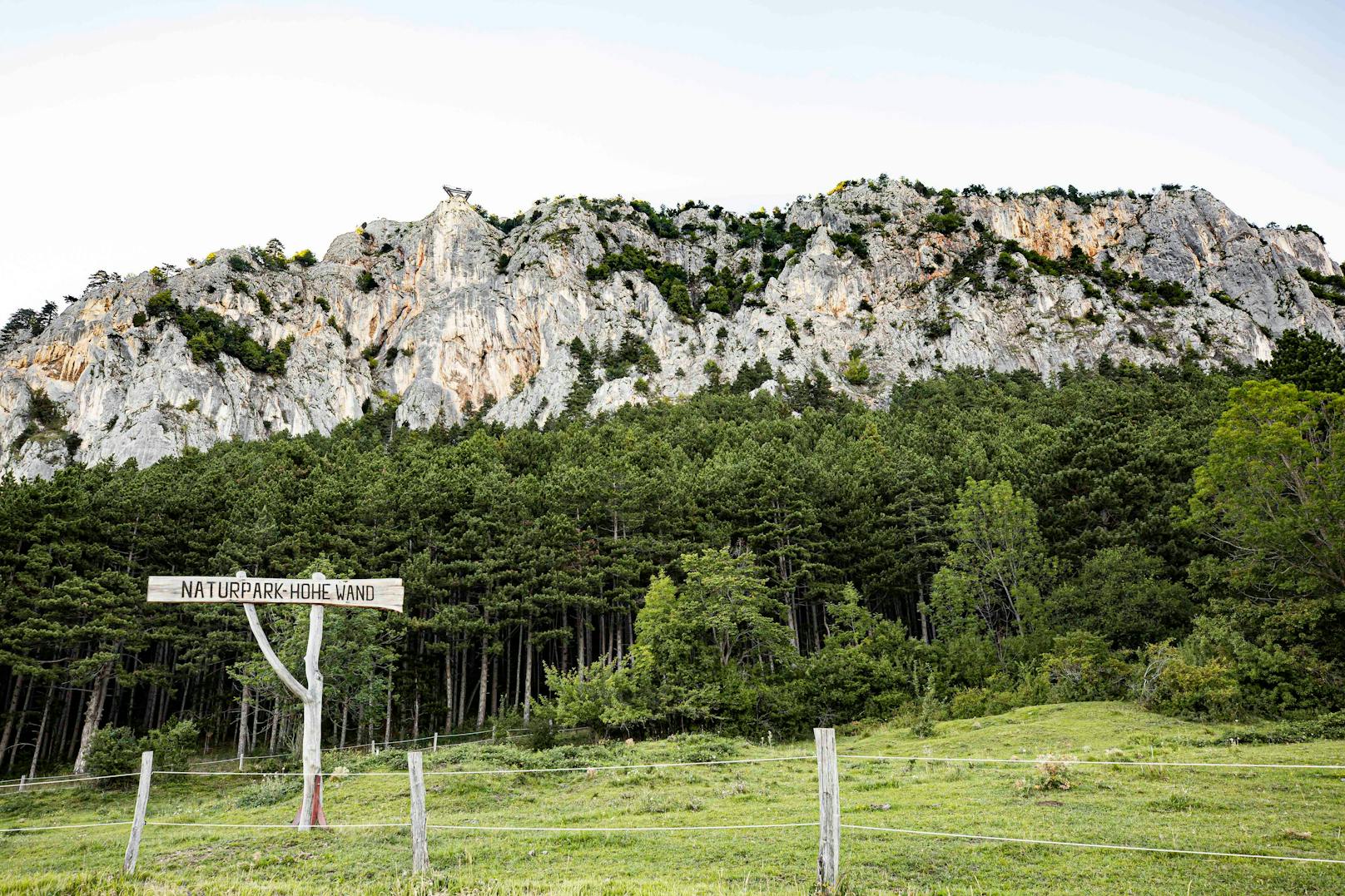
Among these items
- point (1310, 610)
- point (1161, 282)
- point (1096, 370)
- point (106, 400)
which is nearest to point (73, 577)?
point (1310, 610)

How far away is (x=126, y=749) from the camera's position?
2542 cm

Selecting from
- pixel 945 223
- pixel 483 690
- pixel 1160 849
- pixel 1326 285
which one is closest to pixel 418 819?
pixel 1160 849

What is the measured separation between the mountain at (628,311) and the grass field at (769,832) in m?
73.3

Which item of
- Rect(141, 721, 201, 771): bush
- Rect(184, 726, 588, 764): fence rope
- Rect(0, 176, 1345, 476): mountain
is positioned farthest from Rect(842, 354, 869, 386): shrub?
Rect(141, 721, 201, 771): bush

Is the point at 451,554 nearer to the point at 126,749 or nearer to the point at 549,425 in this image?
the point at 126,749

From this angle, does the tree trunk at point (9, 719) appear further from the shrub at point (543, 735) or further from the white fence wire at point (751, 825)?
the shrub at point (543, 735)

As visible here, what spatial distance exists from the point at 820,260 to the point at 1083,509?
283 ft

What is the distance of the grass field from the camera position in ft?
26.5

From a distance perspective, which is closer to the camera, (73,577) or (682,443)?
(73,577)

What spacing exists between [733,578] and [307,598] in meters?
19.8

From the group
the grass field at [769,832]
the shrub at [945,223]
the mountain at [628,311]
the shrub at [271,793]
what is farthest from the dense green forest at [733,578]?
the shrub at [945,223]

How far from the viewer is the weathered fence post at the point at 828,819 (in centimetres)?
720

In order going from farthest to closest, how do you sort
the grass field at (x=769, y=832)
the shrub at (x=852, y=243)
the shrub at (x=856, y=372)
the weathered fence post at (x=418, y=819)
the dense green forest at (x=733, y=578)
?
1. the shrub at (x=852, y=243)
2. the shrub at (x=856, y=372)
3. the dense green forest at (x=733, y=578)
4. the weathered fence post at (x=418, y=819)
5. the grass field at (x=769, y=832)

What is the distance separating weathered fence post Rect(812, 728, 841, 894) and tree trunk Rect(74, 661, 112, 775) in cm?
3431
